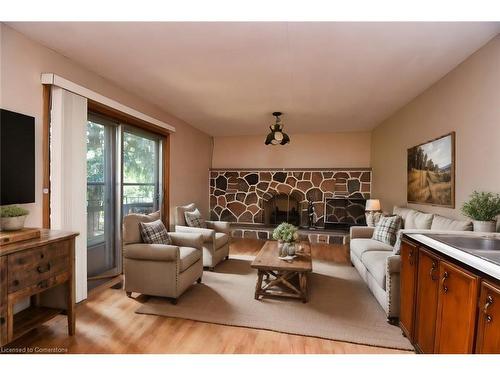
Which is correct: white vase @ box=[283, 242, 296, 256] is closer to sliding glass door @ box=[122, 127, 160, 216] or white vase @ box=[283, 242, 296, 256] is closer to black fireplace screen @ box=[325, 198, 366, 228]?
sliding glass door @ box=[122, 127, 160, 216]

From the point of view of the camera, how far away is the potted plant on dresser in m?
1.92

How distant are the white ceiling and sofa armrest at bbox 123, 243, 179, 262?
1.78m

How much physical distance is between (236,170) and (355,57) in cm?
402

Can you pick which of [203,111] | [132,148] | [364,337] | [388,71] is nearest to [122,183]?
[132,148]

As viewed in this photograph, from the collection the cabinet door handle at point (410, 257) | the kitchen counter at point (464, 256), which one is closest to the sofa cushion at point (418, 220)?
the kitchen counter at point (464, 256)

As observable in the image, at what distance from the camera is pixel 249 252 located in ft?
14.5

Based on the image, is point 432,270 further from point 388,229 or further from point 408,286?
point 388,229

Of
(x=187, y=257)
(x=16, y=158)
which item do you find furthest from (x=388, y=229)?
(x=16, y=158)

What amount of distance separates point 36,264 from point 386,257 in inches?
114

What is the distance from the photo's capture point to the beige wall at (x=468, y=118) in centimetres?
202

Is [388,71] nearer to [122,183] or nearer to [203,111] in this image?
[203,111]

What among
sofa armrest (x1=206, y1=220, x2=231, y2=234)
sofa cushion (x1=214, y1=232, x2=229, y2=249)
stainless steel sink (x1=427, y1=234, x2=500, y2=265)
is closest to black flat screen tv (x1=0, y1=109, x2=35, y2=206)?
sofa cushion (x1=214, y1=232, x2=229, y2=249)

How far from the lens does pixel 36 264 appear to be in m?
1.64

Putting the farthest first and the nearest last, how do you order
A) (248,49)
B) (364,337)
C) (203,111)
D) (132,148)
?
1. (203,111)
2. (132,148)
3. (248,49)
4. (364,337)
